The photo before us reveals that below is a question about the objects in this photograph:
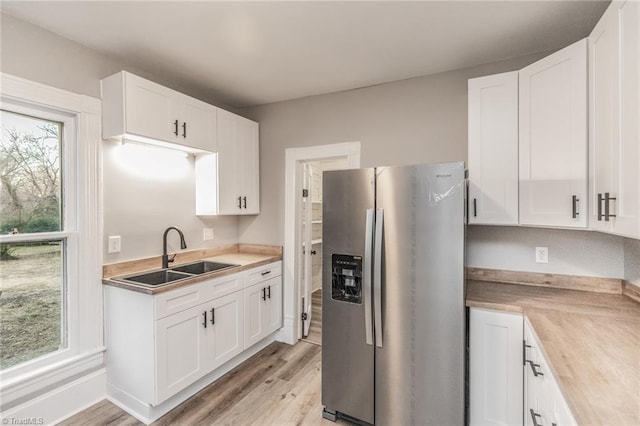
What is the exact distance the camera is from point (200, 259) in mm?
2967

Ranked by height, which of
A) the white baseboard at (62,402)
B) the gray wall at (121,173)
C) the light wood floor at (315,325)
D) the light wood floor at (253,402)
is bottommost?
the light wood floor at (253,402)

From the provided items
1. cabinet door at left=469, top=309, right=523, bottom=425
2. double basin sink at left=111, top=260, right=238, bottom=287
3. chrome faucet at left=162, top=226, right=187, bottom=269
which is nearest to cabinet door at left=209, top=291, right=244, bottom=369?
double basin sink at left=111, top=260, right=238, bottom=287

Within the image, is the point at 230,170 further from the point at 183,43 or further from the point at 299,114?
the point at 183,43

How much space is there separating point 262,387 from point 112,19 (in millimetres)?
2752

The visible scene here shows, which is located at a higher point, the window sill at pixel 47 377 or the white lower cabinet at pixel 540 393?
the white lower cabinet at pixel 540 393

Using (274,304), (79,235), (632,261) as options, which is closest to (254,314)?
(274,304)

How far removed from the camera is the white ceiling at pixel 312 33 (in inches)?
68.3

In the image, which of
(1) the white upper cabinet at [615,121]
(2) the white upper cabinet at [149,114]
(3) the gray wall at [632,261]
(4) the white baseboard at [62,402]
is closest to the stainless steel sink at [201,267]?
(4) the white baseboard at [62,402]

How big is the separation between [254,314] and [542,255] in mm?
2392

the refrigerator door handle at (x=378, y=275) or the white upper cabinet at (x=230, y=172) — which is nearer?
the refrigerator door handle at (x=378, y=275)

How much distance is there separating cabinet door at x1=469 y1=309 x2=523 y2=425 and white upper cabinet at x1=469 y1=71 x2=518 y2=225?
638 millimetres

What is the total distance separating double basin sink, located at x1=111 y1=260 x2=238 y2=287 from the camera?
2.29 m

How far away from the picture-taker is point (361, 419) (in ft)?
6.47

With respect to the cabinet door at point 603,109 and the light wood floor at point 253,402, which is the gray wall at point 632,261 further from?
the light wood floor at point 253,402
